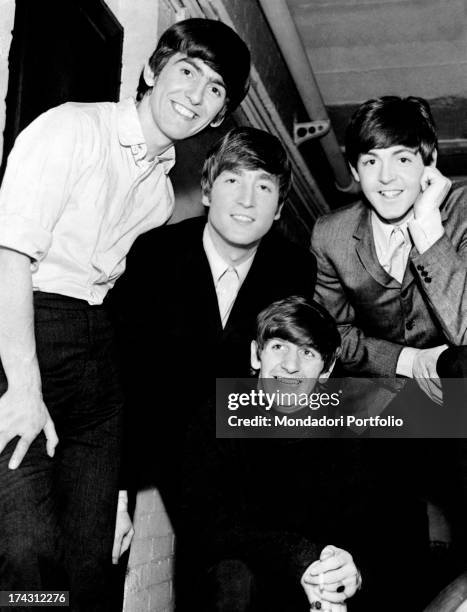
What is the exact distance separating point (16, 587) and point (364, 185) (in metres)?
1.43

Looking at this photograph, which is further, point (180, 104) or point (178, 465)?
point (178, 465)

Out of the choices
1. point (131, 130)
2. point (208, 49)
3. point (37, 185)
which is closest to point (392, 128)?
point (208, 49)

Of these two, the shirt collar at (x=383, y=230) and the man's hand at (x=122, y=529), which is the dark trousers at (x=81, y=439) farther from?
the shirt collar at (x=383, y=230)

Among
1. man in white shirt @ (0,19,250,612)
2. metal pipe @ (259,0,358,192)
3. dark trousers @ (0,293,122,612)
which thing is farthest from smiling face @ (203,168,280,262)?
metal pipe @ (259,0,358,192)

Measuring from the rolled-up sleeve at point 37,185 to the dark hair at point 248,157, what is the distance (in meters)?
0.70

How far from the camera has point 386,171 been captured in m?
2.06

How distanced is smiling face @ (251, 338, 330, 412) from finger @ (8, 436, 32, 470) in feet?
2.82

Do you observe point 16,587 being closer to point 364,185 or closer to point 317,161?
point 364,185

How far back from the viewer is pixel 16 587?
1.23m

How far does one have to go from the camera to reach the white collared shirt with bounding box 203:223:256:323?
2.01m

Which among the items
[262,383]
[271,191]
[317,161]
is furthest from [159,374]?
[317,161]

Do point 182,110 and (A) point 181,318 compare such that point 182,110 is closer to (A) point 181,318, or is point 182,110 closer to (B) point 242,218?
(B) point 242,218

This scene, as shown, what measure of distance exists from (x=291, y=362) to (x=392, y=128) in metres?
0.75

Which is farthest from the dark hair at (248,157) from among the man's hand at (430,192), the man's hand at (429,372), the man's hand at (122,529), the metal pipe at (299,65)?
the metal pipe at (299,65)
